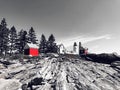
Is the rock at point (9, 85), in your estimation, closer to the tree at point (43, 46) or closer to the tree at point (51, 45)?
the tree at point (51, 45)

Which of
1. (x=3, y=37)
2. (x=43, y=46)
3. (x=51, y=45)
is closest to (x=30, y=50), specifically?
(x=3, y=37)

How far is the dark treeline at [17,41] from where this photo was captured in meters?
71.2

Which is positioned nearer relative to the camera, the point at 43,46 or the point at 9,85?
the point at 9,85

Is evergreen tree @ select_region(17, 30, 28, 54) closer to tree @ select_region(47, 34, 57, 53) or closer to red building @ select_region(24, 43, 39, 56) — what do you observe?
red building @ select_region(24, 43, 39, 56)

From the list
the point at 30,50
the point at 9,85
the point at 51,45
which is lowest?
the point at 9,85

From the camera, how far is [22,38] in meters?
76.8

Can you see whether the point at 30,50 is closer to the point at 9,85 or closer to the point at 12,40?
the point at 12,40

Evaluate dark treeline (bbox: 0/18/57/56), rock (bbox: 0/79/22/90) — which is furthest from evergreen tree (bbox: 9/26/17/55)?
rock (bbox: 0/79/22/90)

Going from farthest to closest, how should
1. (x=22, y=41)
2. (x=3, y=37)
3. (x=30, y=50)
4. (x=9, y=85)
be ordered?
(x=22, y=41) → (x=3, y=37) → (x=30, y=50) → (x=9, y=85)

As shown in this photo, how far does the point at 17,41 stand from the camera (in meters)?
77.4

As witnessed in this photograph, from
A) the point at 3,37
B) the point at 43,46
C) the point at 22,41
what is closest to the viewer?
the point at 3,37

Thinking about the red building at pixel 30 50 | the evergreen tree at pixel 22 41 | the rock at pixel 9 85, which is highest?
the evergreen tree at pixel 22 41

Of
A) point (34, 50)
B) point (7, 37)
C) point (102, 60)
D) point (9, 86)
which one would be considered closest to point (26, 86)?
point (9, 86)

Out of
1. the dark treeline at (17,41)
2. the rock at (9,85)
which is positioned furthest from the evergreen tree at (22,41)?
the rock at (9,85)
